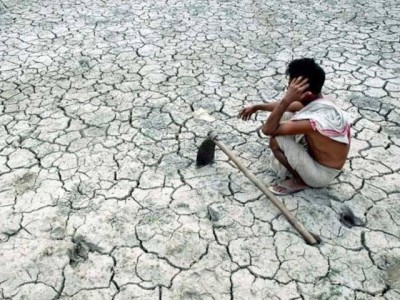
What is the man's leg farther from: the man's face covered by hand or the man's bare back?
the man's face covered by hand

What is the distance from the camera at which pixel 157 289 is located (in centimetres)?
215

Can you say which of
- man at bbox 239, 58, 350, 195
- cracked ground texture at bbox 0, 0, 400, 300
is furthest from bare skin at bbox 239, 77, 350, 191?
cracked ground texture at bbox 0, 0, 400, 300

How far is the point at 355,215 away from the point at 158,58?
2940 mm

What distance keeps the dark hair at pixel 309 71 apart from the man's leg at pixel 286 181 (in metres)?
0.47

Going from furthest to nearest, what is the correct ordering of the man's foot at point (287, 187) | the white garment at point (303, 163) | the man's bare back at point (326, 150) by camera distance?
the man's foot at point (287, 187)
the white garment at point (303, 163)
the man's bare back at point (326, 150)

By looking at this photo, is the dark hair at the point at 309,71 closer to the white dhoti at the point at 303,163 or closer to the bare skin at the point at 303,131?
the bare skin at the point at 303,131

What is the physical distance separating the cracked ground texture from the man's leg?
0.06m

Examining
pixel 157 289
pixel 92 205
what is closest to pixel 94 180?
pixel 92 205

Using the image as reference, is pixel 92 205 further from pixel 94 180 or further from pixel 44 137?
pixel 44 137

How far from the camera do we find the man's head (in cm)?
235

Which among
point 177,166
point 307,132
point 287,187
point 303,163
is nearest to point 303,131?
point 307,132

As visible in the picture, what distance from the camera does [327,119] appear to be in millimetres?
2395

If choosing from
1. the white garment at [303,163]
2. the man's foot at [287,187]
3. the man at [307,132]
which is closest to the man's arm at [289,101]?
the man at [307,132]

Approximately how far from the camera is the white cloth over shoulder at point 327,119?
7.79 feet
